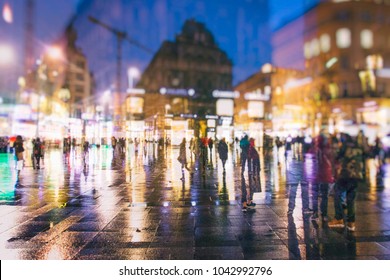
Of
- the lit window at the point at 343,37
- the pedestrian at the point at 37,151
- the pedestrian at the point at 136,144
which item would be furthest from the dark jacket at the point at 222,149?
the lit window at the point at 343,37

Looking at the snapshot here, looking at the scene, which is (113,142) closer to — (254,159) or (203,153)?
(203,153)

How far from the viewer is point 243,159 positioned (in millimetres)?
8461

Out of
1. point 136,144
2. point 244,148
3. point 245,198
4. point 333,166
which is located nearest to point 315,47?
point 136,144

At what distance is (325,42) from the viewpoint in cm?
2398

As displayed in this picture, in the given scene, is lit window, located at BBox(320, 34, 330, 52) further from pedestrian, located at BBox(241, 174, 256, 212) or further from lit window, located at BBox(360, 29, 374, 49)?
pedestrian, located at BBox(241, 174, 256, 212)

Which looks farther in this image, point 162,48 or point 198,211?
point 162,48

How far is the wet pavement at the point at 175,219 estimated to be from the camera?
5008 mm

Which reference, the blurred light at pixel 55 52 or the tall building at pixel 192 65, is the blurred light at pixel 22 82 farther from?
the tall building at pixel 192 65

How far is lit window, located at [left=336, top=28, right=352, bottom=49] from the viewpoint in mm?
19766

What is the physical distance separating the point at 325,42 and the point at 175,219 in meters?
21.5

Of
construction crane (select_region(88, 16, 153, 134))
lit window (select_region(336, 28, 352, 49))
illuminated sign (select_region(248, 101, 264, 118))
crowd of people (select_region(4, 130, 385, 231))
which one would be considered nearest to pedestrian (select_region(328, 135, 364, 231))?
crowd of people (select_region(4, 130, 385, 231))

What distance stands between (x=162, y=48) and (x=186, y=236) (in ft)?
170
